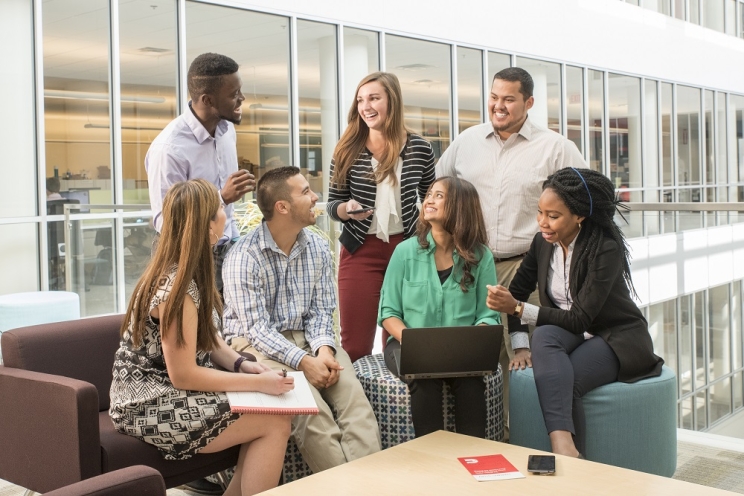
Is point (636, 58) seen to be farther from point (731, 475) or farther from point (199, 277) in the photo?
point (199, 277)

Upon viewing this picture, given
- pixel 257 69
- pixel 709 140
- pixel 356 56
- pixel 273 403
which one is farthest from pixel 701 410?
pixel 273 403

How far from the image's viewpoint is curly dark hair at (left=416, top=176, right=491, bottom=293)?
12.2 feet

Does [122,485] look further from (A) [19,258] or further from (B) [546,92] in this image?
(B) [546,92]

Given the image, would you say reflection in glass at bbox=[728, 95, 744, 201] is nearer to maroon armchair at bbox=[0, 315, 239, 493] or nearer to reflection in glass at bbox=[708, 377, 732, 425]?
reflection in glass at bbox=[708, 377, 732, 425]

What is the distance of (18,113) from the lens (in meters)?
6.81

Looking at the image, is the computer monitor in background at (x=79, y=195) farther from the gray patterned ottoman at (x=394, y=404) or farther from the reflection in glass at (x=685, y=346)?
the reflection in glass at (x=685, y=346)

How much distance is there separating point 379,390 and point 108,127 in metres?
4.72

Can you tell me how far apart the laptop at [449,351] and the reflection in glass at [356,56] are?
6.14 meters

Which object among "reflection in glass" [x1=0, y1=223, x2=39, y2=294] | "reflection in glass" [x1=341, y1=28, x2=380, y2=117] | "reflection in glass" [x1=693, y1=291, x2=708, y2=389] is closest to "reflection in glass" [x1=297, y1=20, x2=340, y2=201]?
"reflection in glass" [x1=341, y1=28, x2=380, y2=117]

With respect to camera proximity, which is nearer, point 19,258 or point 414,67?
point 19,258

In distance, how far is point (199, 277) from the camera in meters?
2.99

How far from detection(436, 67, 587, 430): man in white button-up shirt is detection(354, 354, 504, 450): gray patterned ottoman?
1.10ft

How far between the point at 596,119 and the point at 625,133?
963 mm

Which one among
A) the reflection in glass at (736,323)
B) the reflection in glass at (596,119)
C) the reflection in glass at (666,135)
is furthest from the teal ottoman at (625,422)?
the reflection in glass at (666,135)
